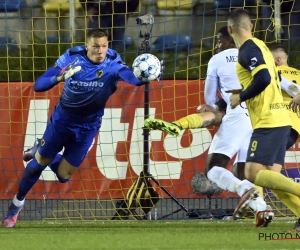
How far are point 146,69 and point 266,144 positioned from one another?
1538 millimetres

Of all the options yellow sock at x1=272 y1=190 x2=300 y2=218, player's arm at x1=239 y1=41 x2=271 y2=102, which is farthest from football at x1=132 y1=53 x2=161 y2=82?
yellow sock at x1=272 y1=190 x2=300 y2=218

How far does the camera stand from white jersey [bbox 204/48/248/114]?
414 inches

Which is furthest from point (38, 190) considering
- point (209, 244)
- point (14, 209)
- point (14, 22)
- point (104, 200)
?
point (209, 244)

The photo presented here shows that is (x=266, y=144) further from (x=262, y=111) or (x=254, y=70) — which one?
(x=254, y=70)

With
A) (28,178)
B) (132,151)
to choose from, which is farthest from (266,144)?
(132,151)

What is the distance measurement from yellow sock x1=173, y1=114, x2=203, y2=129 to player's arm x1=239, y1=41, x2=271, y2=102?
1.20 m

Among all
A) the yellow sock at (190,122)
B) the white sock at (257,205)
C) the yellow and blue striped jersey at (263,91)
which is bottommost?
the white sock at (257,205)

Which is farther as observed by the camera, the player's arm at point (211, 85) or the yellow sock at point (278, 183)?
the player's arm at point (211, 85)

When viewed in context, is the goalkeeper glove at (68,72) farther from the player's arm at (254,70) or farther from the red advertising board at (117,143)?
the red advertising board at (117,143)

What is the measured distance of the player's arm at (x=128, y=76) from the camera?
9445 mm

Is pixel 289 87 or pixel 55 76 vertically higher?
pixel 55 76

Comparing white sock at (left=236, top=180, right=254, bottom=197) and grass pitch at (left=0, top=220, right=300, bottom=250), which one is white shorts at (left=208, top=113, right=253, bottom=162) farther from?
white sock at (left=236, top=180, right=254, bottom=197)

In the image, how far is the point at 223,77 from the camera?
10.6 meters

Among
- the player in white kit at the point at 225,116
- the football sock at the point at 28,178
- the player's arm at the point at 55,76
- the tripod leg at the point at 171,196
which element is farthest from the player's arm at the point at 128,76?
the tripod leg at the point at 171,196
